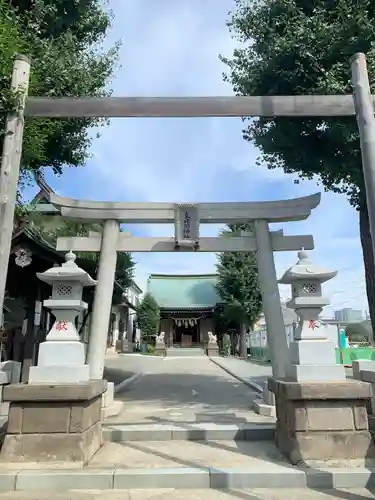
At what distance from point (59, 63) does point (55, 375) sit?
7.44m

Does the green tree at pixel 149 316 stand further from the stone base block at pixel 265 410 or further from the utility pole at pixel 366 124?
the utility pole at pixel 366 124

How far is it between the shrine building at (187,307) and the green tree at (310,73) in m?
28.8

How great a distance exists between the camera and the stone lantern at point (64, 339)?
5.89 m

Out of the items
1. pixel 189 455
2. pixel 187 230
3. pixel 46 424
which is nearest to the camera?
pixel 46 424

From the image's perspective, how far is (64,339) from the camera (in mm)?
6316

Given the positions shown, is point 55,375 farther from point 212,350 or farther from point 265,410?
point 212,350

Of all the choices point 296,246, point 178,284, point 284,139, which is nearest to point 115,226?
point 296,246

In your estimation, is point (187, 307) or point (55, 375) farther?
point (187, 307)

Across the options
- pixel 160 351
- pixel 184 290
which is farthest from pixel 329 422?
pixel 184 290

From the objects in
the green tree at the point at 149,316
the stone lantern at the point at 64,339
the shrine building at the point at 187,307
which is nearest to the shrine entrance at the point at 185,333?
the shrine building at the point at 187,307

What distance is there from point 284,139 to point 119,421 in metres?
8.24

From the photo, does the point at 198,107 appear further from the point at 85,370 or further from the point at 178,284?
the point at 178,284

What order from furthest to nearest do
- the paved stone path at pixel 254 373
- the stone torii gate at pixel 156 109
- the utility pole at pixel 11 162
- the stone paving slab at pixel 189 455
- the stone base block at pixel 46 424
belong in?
the paved stone path at pixel 254 373 < the stone paving slab at pixel 189 455 < the stone base block at pixel 46 424 < the stone torii gate at pixel 156 109 < the utility pole at pixel 11 162

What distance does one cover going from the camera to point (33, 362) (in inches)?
497
